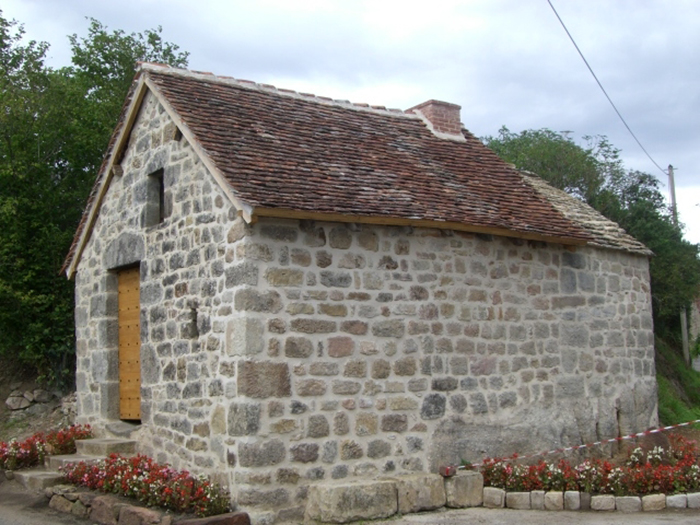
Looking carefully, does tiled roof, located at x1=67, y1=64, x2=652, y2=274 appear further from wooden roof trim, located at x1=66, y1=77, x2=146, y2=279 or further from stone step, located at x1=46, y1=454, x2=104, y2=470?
stone step, located at x1=46, y1=454, x2=104, y2=470

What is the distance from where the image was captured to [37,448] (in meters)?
10.3

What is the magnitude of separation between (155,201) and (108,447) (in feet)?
10.6

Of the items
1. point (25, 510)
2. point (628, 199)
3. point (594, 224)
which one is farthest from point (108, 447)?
point (628, 199)

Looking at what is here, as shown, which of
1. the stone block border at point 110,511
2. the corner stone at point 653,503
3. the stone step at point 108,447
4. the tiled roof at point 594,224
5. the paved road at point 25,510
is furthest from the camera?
the tiled roof at point 594,224

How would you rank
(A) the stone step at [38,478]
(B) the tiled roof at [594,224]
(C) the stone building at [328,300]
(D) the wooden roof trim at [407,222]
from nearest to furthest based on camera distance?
(D) the wooden roof trim at [407,222] < (C) the stone building at [328,300] < (A) the stone step at [38,478] < (B) the tiled roof at [594,224]

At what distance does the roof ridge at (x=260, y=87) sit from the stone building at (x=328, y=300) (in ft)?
0.15

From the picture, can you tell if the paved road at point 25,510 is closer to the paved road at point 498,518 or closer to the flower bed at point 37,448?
the paved road at point 498,518

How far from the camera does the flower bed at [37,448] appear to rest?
10000 mm

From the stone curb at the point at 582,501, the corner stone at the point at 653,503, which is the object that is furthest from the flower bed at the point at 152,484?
the corner stone at the point at 653,503

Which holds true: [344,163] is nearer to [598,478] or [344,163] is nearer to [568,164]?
[598,478]

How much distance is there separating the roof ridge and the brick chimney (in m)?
0.24

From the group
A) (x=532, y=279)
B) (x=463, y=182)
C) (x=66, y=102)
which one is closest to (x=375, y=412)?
(x=532, y=279)

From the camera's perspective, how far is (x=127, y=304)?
10.3 m

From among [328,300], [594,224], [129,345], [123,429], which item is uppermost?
[594,224]
